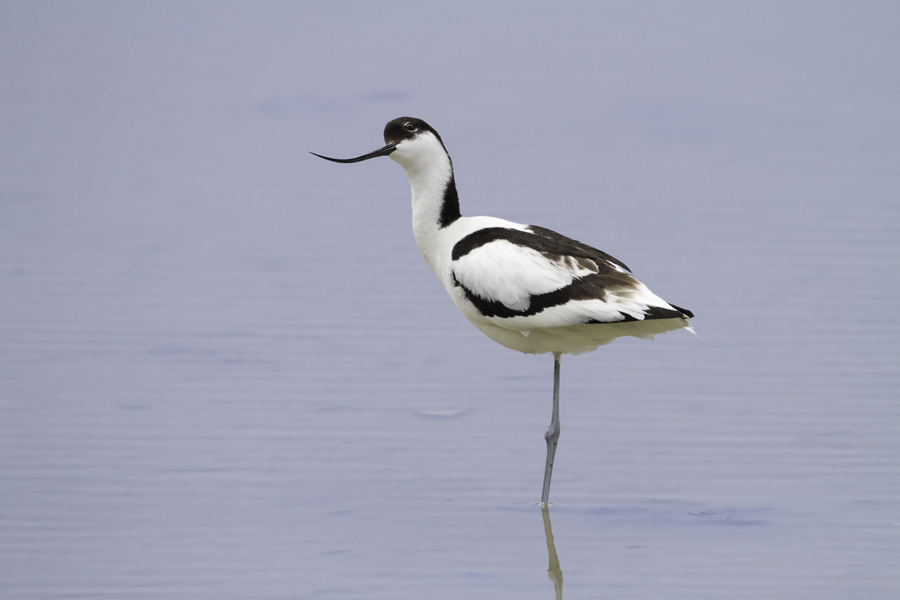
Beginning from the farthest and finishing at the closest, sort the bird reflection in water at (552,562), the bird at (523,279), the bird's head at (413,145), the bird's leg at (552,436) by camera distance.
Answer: the bird's head at (413,145) → the bird's leg at (552,436) → the bird at (523,279) → the bird reflection in water at (552,562)

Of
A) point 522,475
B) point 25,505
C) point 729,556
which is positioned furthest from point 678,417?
point 25,505

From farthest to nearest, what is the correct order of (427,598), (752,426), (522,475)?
(752,426), (522,475), (427,598)

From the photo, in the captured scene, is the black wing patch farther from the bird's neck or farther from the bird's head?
the bird's head

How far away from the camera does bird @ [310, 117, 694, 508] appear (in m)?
6.35

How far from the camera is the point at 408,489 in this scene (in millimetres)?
6664

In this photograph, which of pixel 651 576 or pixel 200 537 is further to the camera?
pixel 200 537

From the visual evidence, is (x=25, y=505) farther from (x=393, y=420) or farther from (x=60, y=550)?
(x=393, y=420)

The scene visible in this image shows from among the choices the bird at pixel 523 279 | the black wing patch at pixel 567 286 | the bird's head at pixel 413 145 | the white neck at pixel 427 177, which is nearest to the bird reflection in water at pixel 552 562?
the bird at pixel 523 279

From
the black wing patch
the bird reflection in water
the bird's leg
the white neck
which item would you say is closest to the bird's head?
the white neck

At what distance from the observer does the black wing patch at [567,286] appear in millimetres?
6367

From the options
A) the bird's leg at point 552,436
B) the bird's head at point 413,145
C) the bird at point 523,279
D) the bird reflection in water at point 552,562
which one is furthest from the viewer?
the bird's head at point 413,145

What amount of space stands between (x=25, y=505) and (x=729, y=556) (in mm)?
3423

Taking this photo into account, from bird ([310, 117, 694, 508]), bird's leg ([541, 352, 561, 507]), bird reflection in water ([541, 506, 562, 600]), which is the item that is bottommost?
bird reflection in water ([541, 506, 562, 600])

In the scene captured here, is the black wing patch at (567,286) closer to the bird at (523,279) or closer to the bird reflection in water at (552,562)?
the bird at (523,279)
